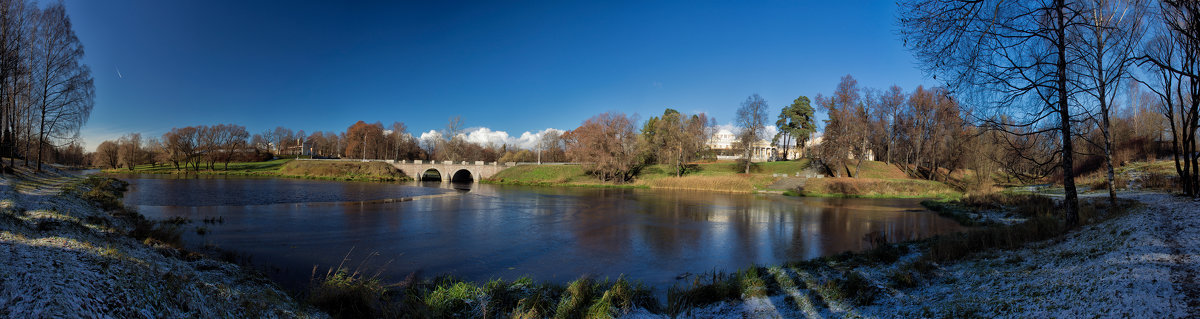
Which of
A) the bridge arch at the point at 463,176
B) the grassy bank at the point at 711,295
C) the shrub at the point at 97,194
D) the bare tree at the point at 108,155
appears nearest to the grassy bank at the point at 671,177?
the bridge arch at the point at 463,176

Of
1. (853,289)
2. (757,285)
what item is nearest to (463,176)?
(757,285)

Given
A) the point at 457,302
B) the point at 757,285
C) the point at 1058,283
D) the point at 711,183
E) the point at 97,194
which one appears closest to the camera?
the point at 1058,283

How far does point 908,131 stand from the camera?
4581 cm

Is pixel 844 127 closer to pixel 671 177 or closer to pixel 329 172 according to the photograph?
pixel 671 177

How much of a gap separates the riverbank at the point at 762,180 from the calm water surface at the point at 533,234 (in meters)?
10.2

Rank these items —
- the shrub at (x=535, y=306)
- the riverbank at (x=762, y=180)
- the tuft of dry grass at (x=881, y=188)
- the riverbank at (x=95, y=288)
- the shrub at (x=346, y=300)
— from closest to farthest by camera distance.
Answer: the riverbank at (x=95, y=288)
the shrub at (x=535, y=306)
the shrub at (x=346, y=300)
the tuft of dry grass at (x=881, y=188)
the riverbank at (x=762, y=180)

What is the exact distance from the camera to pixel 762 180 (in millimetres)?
42250

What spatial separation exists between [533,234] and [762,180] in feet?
103

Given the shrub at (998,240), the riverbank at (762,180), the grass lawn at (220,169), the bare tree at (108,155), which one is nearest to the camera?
the shrub at (998,240)

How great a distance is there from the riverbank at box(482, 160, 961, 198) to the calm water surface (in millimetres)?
10192

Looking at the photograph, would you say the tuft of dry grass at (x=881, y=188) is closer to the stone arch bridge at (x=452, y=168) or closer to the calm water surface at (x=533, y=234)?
the calm water surface at (x=533, y=234)

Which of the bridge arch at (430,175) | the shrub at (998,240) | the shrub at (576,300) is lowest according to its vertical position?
the shrub at (576,300)

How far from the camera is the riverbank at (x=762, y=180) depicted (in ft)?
117

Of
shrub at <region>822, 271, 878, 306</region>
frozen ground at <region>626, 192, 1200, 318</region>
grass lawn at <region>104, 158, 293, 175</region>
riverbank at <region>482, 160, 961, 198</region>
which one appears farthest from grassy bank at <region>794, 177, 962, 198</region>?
grass lawn at <region>104, 158, 293, 175</region>
